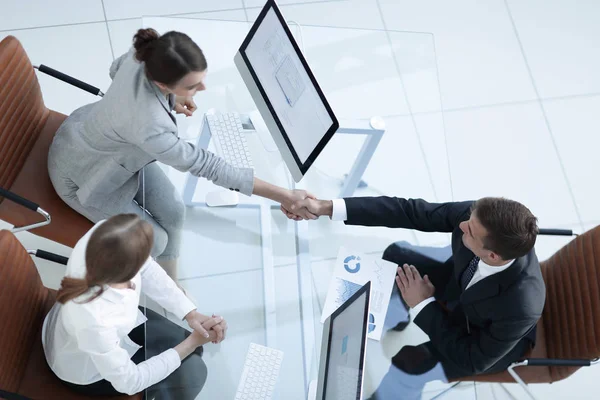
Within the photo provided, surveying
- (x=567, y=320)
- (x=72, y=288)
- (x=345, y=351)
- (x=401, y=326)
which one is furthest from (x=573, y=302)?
(x=72, y=288)

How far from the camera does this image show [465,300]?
2.06 metres

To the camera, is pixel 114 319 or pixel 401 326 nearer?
pixel 114 319

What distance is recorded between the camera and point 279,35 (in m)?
2.15

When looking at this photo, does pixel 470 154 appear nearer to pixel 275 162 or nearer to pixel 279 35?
pixel 275 162

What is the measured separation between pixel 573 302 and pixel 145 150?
1548mm

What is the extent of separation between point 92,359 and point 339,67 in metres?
1.56

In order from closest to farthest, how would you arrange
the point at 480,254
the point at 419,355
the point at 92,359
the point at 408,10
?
the point at 92,359 < the point at 480,254 < the point at 419,355 < the point at 408,10

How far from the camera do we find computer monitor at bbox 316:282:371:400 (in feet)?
5.15

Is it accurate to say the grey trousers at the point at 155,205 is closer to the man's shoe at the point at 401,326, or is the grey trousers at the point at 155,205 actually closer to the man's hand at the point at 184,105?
the man's hand at the point at 184,105

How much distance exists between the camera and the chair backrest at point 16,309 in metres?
1.74

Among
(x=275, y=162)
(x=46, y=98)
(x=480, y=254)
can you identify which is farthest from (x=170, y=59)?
(x=46, y=98)

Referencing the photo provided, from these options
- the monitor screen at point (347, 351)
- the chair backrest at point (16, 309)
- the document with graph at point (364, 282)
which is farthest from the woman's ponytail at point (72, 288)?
the document with graph at point (364, 282)

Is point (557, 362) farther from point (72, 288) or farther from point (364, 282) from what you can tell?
point (72, 288)

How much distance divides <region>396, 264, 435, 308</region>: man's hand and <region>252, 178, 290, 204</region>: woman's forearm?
19.3 inches
